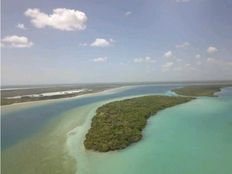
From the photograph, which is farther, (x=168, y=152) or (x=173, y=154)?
(x=168, y=152)

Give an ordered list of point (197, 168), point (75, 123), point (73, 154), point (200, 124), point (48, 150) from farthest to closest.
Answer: point (75, 123) < point (200, 124) < point (48, 150) < point (73, 154) < point (197, 168)

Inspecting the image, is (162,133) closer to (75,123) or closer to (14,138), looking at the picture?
(75,123)

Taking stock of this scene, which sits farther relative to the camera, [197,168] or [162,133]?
[162,133]

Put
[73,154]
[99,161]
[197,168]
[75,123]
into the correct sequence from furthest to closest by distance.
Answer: [75,123] < [73,154] < [99,161] < [197,168]

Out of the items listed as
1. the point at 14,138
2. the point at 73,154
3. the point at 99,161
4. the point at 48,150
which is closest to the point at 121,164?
the point at 99,161

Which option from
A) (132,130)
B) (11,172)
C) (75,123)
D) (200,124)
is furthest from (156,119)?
(11,172)

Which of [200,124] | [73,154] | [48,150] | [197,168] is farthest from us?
[200,124]

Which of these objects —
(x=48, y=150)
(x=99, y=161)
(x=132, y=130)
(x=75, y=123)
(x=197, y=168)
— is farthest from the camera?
(x=75, y=123)

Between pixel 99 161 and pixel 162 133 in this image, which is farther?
pixel 162 133

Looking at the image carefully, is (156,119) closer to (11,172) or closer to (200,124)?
(200,124)
